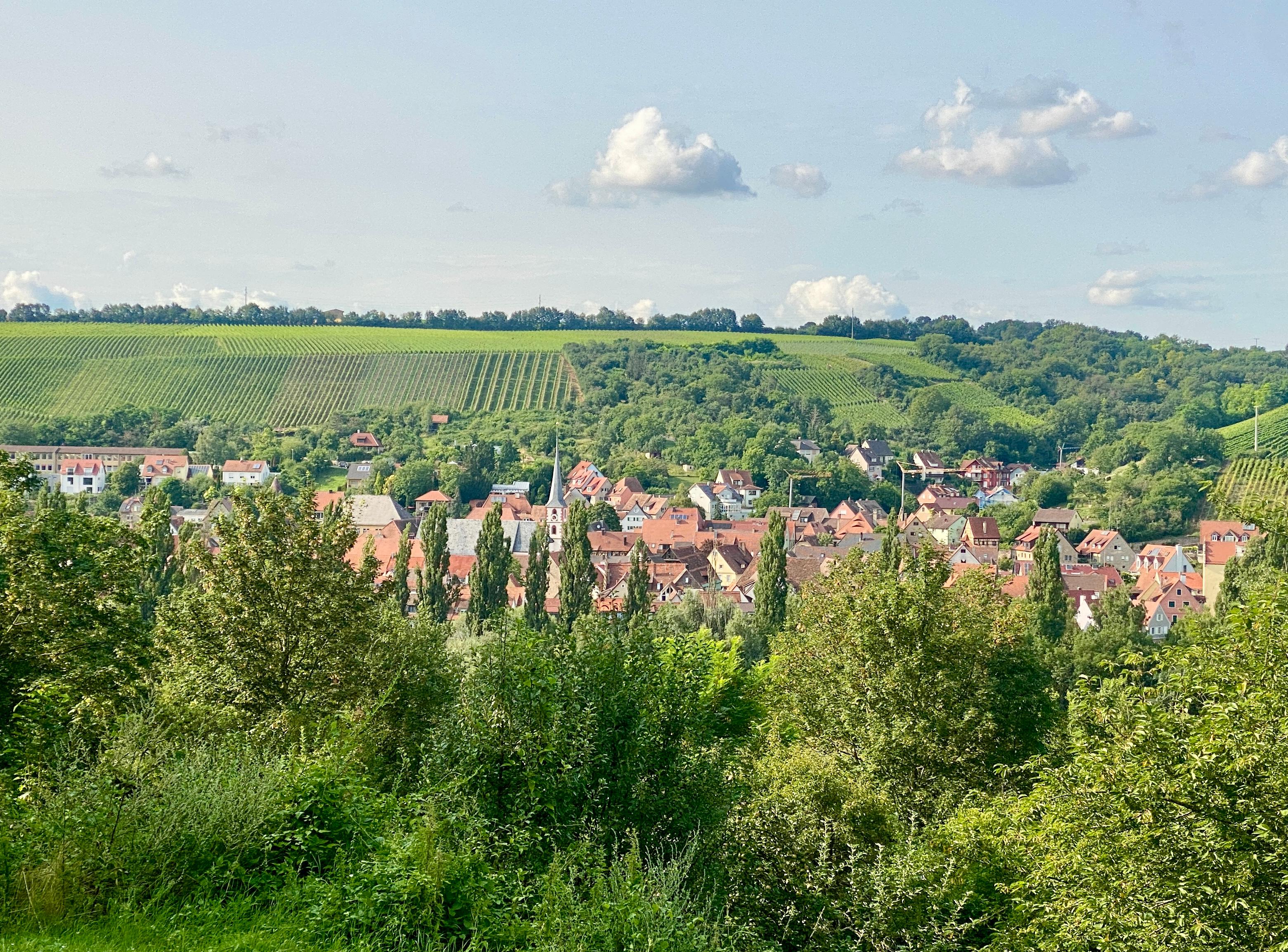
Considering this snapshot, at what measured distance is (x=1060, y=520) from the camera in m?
118

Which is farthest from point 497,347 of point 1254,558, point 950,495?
point 1254,558

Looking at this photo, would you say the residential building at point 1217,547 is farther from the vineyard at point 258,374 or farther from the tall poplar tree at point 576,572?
the vineyard at point 258,374

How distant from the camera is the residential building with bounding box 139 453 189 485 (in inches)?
4911

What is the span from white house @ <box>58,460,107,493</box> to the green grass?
122866mm

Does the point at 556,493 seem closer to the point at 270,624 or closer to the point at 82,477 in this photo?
the point at 82,477

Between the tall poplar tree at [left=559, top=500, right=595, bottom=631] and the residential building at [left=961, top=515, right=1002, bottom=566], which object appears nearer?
the tall poplar tree at [left=559, top=500, right=595, bottom=631]

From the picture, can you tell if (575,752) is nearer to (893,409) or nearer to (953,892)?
(953,892)

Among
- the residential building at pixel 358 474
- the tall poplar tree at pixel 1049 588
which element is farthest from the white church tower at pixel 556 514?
the tall poplar tree at pixel 1049 588

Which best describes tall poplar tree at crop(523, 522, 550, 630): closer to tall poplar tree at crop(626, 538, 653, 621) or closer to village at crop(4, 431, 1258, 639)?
village at crop(4, 431, 1258, 639)

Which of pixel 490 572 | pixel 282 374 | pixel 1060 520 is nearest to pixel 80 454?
pixel 282 374

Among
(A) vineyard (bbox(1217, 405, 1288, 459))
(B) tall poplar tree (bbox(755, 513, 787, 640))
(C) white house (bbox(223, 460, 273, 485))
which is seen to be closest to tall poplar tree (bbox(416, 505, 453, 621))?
(B) tall poplar tree (bbox(755, 513, 787, 640))

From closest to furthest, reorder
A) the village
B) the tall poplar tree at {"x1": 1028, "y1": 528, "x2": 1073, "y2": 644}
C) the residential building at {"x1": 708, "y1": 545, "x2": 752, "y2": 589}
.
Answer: the tall poplar tree at {"x1": 1028, "y1": 528, "x2": 1073, "y2": 644} < the village < the residential building at {"x1": 708, "y1": 545, "x2": 752, "y2": 589}

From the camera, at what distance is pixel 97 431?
136 m

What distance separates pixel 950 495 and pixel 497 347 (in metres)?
82.6
